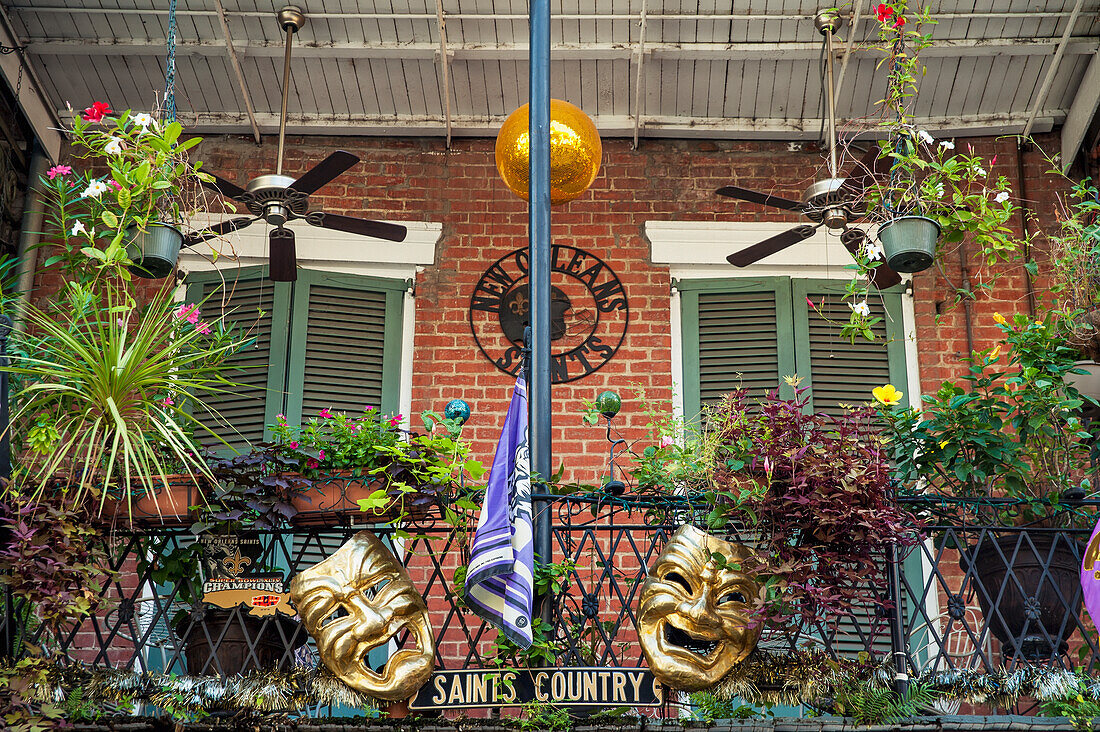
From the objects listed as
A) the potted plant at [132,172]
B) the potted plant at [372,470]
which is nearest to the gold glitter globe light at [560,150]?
the potted plant at [132,172]

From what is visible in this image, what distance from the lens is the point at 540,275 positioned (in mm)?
4578

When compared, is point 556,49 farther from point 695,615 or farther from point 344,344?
point 695,615

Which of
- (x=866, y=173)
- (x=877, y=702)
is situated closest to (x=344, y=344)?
(x=866, y=173)

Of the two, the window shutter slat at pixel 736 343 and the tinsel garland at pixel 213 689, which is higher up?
the window shutter slat at pixel 736 343

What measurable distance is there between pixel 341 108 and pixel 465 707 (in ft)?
14.7

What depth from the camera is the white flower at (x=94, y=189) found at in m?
4.65

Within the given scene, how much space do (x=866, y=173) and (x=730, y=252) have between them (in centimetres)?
122

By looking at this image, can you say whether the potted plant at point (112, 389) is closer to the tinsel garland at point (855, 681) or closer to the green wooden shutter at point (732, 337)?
the tinsel garland at point (855, 681)

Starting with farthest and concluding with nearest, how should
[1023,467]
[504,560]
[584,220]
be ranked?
[584,220] → [1023,467] → [504,560]

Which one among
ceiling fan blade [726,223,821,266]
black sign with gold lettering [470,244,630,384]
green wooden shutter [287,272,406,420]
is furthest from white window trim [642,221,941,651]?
green wooden shutter [287,272,406,420]

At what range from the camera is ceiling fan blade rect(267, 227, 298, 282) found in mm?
6148

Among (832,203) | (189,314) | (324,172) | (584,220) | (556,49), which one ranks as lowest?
(189,314)

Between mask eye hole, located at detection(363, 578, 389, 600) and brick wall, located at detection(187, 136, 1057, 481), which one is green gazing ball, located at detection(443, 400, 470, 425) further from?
brick wall, located at detection(187, 136, 1057, 481)

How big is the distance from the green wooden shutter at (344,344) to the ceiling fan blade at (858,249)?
2699 millimetres
